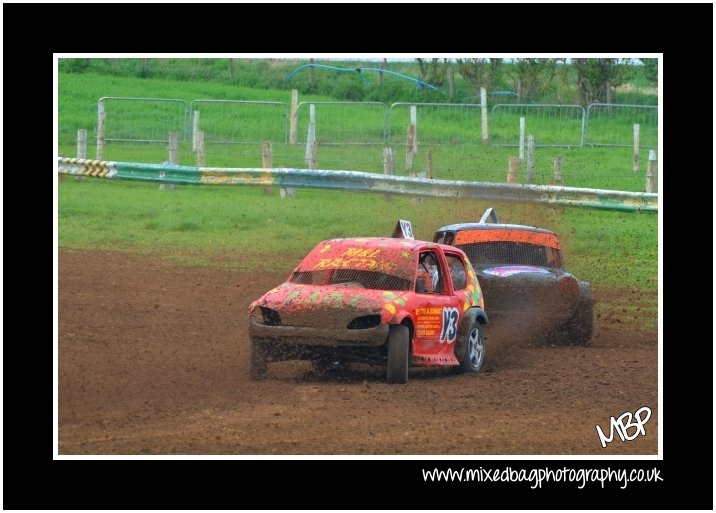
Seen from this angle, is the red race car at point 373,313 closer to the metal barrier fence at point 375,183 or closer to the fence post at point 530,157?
the metal barrier fence at point 375,183

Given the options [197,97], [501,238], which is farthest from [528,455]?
[197,97]

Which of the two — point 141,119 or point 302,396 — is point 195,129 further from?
point 302,396

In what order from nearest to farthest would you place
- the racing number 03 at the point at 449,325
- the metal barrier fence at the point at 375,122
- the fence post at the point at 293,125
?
the racing number 03 at the point at 449,325
the metal barrier fence at the point at 375,122
the fence post at the point at 293,125

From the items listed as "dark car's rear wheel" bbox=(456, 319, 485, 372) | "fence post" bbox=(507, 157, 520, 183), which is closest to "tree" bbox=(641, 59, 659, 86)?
"fence post" bbox=(507, 157, 520, 183)

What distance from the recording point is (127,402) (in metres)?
11.0

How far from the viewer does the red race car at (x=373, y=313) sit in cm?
1159

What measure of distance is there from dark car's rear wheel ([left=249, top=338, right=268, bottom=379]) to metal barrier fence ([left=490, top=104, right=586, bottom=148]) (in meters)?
16.2

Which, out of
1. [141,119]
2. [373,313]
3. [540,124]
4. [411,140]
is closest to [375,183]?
[411,140]

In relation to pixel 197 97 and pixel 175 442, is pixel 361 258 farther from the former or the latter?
pixel 197 97

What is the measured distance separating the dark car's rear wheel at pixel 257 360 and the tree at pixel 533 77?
731 inches

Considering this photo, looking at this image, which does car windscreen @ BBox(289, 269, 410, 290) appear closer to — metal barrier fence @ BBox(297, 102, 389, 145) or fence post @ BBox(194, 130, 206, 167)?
fence post @ BBox(194, 130, 206, 167)

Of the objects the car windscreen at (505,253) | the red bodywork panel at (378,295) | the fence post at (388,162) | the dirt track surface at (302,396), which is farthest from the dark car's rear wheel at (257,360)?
the fence post at (388,162)

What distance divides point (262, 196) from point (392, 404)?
1534cm

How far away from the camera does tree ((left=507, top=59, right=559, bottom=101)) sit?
29.3m
